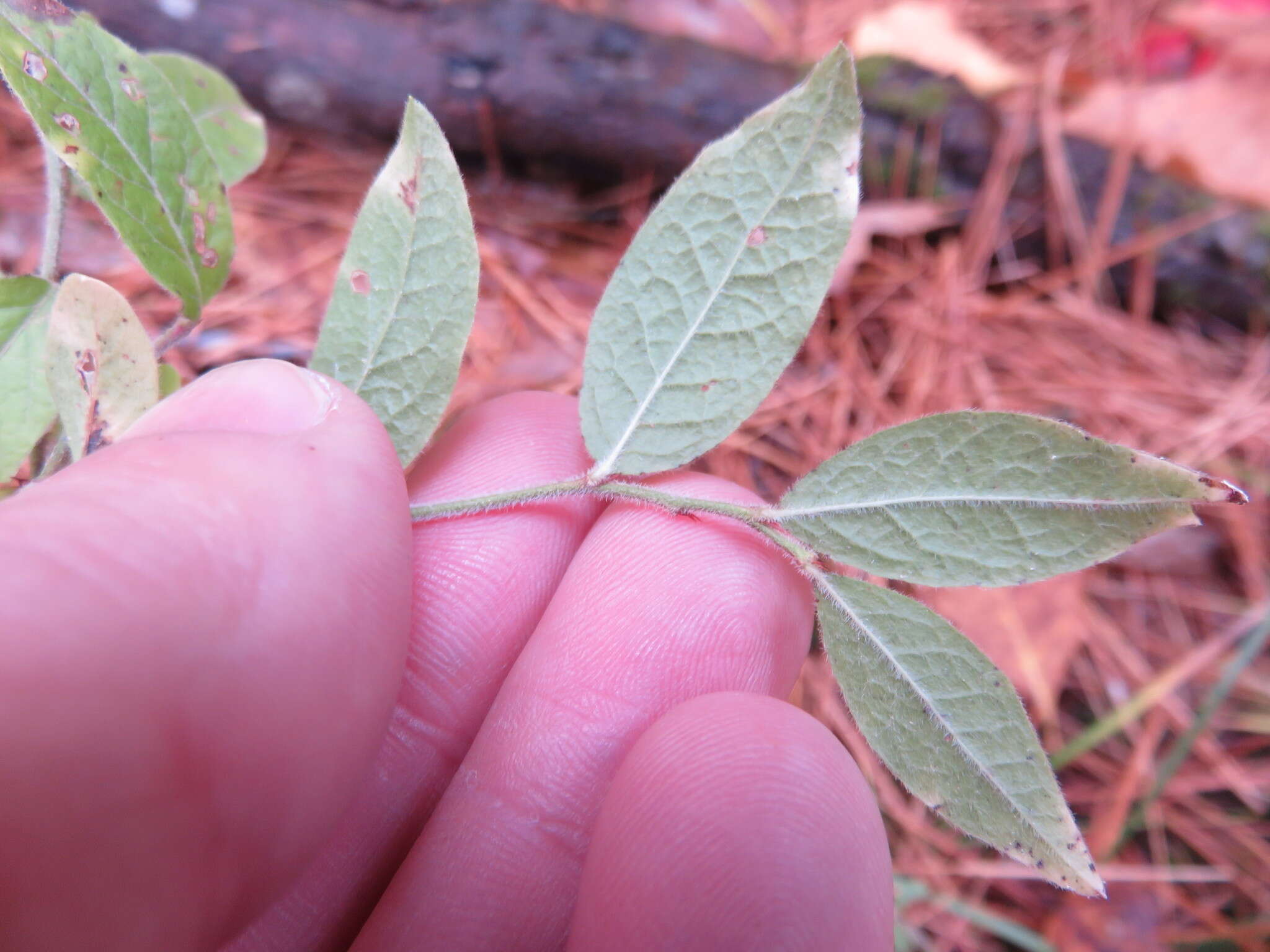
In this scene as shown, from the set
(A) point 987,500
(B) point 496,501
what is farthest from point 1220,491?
(B) point 496,501

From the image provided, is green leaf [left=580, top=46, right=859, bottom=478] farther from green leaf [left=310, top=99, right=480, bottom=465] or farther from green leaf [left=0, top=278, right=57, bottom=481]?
green leaf [left=0, top=278, right=57, bottom=481]

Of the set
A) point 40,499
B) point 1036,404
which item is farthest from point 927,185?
point 40,499

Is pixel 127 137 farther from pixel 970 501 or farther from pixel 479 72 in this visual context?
pixel 479 72

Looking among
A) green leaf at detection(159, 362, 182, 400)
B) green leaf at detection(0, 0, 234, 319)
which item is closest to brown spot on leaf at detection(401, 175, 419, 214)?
green leaf at detection(0, 0, 234, 319)

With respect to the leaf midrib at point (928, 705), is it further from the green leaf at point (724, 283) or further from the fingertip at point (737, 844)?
the green leaf at point (724, 283)

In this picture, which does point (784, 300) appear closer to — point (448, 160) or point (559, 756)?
point (448, 160)

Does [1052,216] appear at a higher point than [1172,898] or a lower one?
higher

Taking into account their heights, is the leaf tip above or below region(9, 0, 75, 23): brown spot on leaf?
below

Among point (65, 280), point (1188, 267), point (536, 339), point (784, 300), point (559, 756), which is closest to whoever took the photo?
point (65, 280)
